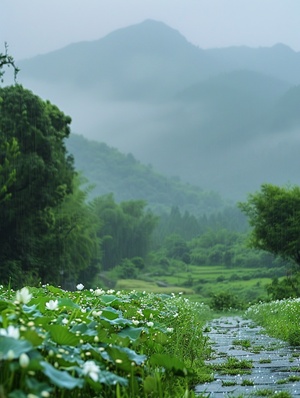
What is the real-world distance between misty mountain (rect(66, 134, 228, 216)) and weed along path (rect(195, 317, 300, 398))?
138m

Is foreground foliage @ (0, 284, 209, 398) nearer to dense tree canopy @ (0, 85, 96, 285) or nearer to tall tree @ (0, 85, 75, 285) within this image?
dense tree canopy @ (0, 85, 96, 285)

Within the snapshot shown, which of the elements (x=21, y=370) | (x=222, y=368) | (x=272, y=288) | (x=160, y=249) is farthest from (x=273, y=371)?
(x=160, y=249)

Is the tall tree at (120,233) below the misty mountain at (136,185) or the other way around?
below

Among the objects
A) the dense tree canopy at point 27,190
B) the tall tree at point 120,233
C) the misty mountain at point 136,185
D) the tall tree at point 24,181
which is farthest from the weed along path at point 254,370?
the misty mountain at point 136,185

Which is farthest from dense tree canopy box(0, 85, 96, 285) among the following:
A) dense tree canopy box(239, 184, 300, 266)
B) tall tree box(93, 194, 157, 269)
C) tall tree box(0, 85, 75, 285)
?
tall tree box(93, 194, 157, 269)

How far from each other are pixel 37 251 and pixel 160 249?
6579 centimetres

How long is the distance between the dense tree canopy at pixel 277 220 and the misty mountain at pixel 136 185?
370 feet

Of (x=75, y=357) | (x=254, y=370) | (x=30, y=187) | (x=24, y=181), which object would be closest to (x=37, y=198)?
(x=30, y=187)

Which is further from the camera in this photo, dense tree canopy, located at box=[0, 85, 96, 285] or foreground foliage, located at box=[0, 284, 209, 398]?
dense tree canopy, located at box=[0, 85, 96, 285]

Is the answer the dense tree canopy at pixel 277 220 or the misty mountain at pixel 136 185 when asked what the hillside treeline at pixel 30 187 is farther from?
the misty mountain at pixel 136 185

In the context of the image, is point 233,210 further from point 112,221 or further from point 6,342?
point 6,342

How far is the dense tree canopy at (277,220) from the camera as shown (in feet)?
107

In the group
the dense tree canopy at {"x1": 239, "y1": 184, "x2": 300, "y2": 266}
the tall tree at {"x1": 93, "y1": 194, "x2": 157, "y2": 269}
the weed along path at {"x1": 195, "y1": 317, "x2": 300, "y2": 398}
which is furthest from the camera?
the tall tree at {"x1": 93, "y1": 194, "x2": 157, "y2": 269}

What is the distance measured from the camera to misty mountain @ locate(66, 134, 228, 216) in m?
154
